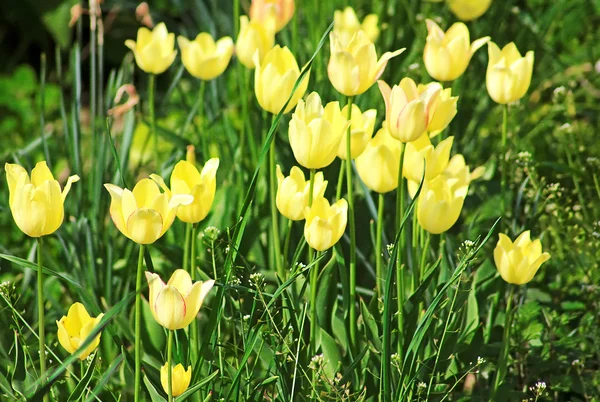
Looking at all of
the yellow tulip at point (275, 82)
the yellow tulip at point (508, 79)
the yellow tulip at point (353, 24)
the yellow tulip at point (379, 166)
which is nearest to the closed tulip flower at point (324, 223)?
the yellow tulip at point (379, 166)

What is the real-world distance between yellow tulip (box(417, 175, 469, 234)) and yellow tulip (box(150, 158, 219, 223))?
A: 0.30 meters

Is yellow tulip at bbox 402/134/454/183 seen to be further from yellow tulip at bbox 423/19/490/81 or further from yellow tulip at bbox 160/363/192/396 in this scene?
yellow tulip at bbox 160/363/192/396

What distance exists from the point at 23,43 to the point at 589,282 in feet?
9.47

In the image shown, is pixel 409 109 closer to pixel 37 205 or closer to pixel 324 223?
pixel 324 223

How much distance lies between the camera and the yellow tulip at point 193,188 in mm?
1067

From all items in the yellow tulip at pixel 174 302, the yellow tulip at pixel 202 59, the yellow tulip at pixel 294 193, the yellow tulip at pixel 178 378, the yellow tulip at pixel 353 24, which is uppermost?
the yellow tulip at pixel 202 59

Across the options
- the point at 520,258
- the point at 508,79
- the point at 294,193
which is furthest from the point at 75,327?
the point at 508,79

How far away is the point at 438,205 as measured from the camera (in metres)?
1.14

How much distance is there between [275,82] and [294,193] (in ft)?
0.64

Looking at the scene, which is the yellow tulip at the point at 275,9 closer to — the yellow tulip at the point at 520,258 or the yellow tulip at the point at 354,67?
the yellow tulip at the point at 354,67

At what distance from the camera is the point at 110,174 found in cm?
180

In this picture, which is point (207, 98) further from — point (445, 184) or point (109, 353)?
point (445, 184)

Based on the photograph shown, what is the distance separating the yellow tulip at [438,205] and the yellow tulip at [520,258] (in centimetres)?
9

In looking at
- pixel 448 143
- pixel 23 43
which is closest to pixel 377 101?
pixel 448 143
